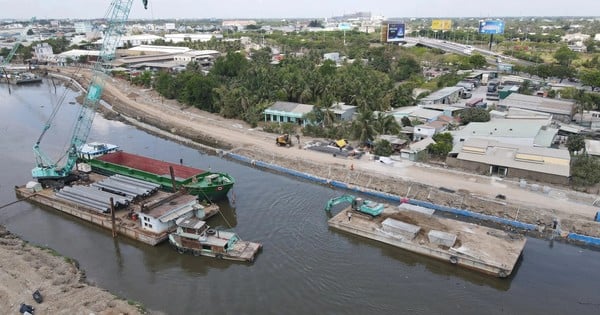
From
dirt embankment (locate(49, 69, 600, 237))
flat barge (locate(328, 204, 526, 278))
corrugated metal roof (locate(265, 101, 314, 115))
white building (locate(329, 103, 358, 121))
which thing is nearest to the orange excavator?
dirt embankment (locate(49, 69, 600, 237))

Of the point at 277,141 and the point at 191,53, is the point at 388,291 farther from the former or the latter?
the point at 191,53

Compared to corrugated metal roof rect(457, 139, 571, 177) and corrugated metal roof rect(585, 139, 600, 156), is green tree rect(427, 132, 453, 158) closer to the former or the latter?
corrugated metal roof rect(457, 139, 571, 177)

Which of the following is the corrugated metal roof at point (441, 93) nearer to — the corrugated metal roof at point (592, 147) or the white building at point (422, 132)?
the white building at point (422, 132)

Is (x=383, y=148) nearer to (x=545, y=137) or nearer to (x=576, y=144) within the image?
(x=545, y=137)

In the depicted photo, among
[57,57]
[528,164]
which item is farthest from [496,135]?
[57,57]

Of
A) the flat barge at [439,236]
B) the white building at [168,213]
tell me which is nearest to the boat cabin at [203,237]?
the white building at [168,213]

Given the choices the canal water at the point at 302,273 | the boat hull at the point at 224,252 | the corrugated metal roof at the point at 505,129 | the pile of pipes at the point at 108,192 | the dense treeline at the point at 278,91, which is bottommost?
the canal water at the point at 302,273
